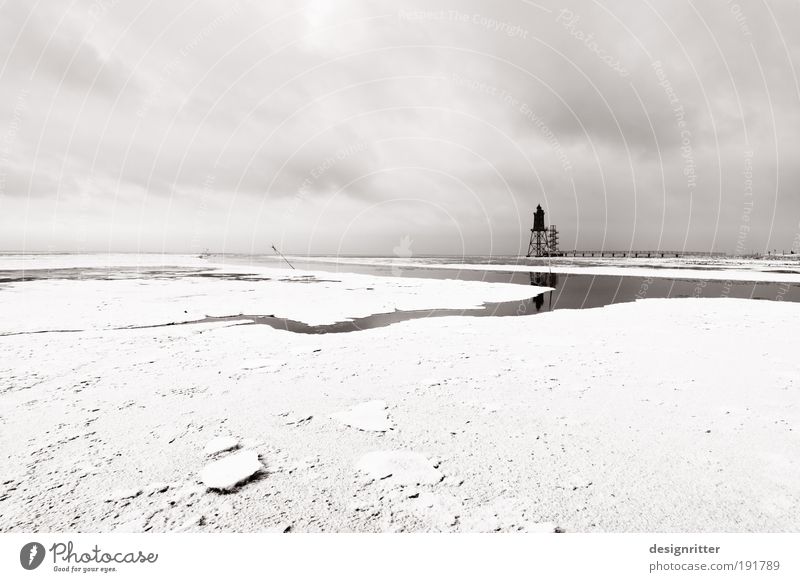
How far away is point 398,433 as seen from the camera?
3678 mm

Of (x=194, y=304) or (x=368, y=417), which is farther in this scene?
(x=194, y=304)

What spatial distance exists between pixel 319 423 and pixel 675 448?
12.0ft

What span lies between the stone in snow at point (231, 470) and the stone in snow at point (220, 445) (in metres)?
A: 0.16

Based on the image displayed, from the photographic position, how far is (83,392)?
4.75 meters

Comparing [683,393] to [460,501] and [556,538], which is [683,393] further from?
[460,501]

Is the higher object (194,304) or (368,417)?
(194,304)

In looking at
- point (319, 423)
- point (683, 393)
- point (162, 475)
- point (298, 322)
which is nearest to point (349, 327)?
point (298, 322)

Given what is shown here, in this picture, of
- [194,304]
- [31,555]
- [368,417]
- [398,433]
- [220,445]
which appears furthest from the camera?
[194,304]

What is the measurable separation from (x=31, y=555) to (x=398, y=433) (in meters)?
2.88

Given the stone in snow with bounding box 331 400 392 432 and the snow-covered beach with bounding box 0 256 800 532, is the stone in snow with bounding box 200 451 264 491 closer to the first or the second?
the snow-covered beach with bounding box 0 256 800 532

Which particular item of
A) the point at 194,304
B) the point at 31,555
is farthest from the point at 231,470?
the point at 194,304

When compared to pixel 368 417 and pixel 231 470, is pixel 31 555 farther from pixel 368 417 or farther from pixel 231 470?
pixel 368 417

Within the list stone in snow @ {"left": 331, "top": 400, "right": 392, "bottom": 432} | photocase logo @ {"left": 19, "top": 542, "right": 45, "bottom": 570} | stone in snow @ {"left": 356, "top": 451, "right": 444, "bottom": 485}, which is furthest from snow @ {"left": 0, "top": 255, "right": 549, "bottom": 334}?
photocase logo @ {"left": 19, "top": 542, "right": 45, "bottom": 570}

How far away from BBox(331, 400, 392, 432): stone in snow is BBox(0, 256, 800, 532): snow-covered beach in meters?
0.03
